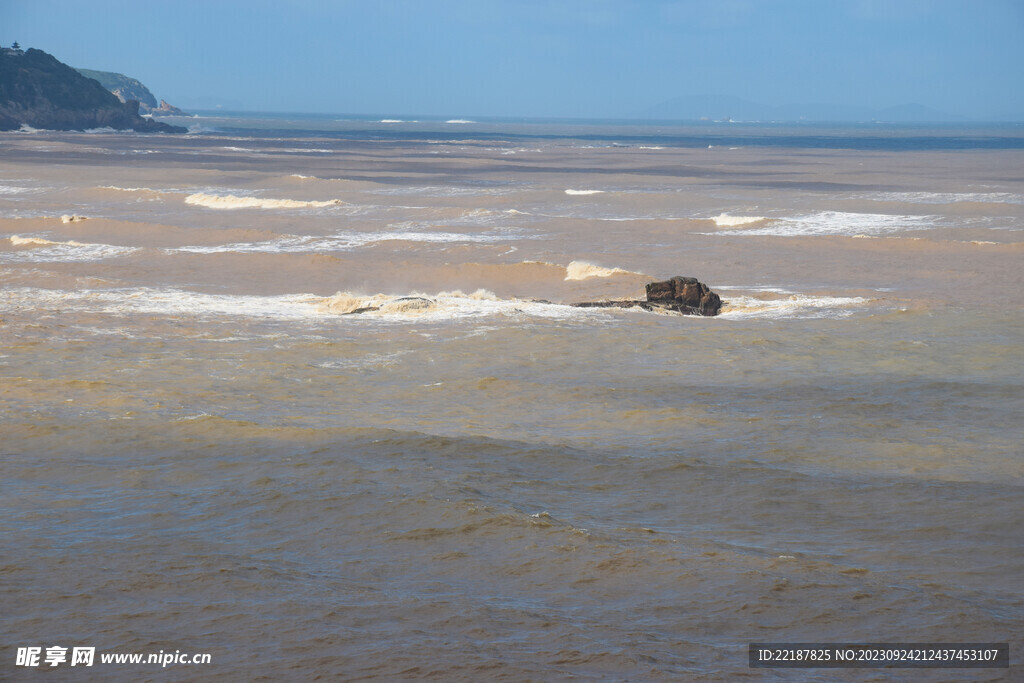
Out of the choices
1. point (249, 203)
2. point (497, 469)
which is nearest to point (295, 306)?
point (497, 469)

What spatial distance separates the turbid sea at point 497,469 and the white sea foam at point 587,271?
9cm

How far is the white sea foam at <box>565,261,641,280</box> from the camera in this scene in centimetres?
1978

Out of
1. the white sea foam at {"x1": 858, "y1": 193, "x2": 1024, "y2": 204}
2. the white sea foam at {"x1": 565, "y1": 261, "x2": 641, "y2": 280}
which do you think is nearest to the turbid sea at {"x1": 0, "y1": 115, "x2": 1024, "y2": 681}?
the white sea foam at {"x1": 565, "y1": 261, "x2": 641, "y2": 280}

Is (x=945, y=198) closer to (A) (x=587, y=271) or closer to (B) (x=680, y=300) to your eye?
(A) (x=587, y=271)

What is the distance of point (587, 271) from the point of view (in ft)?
66.5

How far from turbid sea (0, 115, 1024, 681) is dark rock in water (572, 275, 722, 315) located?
20.9 inches

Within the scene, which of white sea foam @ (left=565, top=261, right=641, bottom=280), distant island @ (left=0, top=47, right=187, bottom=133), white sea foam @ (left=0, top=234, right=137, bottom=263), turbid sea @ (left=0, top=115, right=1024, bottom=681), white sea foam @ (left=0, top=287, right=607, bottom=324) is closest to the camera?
turbid sea @ (left=0, top=115, right=1024, bottom=681)

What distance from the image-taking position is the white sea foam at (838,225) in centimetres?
2725

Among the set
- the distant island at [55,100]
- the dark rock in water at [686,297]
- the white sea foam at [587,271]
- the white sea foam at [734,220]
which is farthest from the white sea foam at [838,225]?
the distant island at [55,100]

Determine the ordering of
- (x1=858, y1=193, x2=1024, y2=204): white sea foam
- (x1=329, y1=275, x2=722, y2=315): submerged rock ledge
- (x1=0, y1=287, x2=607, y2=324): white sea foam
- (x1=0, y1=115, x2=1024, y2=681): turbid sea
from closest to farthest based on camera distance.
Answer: (x1=0, y1=115, x2=1024, y2=681): turbid sea < (x1=0, y1=287, x2=607, y2=324): white sea foam < (x1=329, y1=275, x2=722, y2=315): submerged rock ledge < (x1=858, y1=193, x2=1024, y2=204): white sea foam

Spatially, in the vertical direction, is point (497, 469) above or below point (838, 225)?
below

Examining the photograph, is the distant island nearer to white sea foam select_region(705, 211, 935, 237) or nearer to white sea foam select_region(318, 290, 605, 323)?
white sea foam select_region(705, 211, 935, 237)

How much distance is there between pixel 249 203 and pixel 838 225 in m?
19.2

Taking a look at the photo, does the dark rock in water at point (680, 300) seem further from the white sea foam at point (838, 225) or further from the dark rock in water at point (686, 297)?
the white sea foam at point (838, 225)
